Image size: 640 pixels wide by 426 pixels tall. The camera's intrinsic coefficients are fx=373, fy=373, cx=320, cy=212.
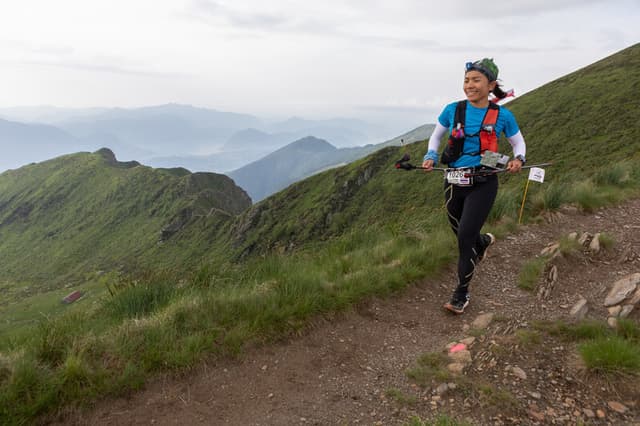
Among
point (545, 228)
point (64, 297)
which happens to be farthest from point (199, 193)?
point (545, 228)

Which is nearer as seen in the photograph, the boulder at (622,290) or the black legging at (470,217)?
the boulder at (622,290)

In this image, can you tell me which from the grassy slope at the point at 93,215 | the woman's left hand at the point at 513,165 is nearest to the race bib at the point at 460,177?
the woman's left hand at the point at 513,165

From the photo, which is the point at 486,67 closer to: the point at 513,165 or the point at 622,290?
the point at 513,165

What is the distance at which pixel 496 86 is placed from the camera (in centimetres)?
545

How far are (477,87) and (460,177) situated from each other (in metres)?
1.28

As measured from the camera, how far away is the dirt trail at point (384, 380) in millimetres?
3422

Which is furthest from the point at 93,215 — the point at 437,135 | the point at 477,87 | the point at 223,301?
the point at 477,87

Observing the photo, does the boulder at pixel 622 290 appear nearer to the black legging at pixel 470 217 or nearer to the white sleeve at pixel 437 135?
the black legging at pixel 470 217

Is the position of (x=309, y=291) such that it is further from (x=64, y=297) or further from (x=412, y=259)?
(x=64, y=297)

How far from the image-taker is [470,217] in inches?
217

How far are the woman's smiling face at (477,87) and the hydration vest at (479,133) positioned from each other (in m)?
0.13

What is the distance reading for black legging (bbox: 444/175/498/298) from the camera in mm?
5488

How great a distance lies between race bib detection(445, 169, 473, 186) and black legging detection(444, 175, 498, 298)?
132 millimetres

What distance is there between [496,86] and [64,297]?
112529 mm
